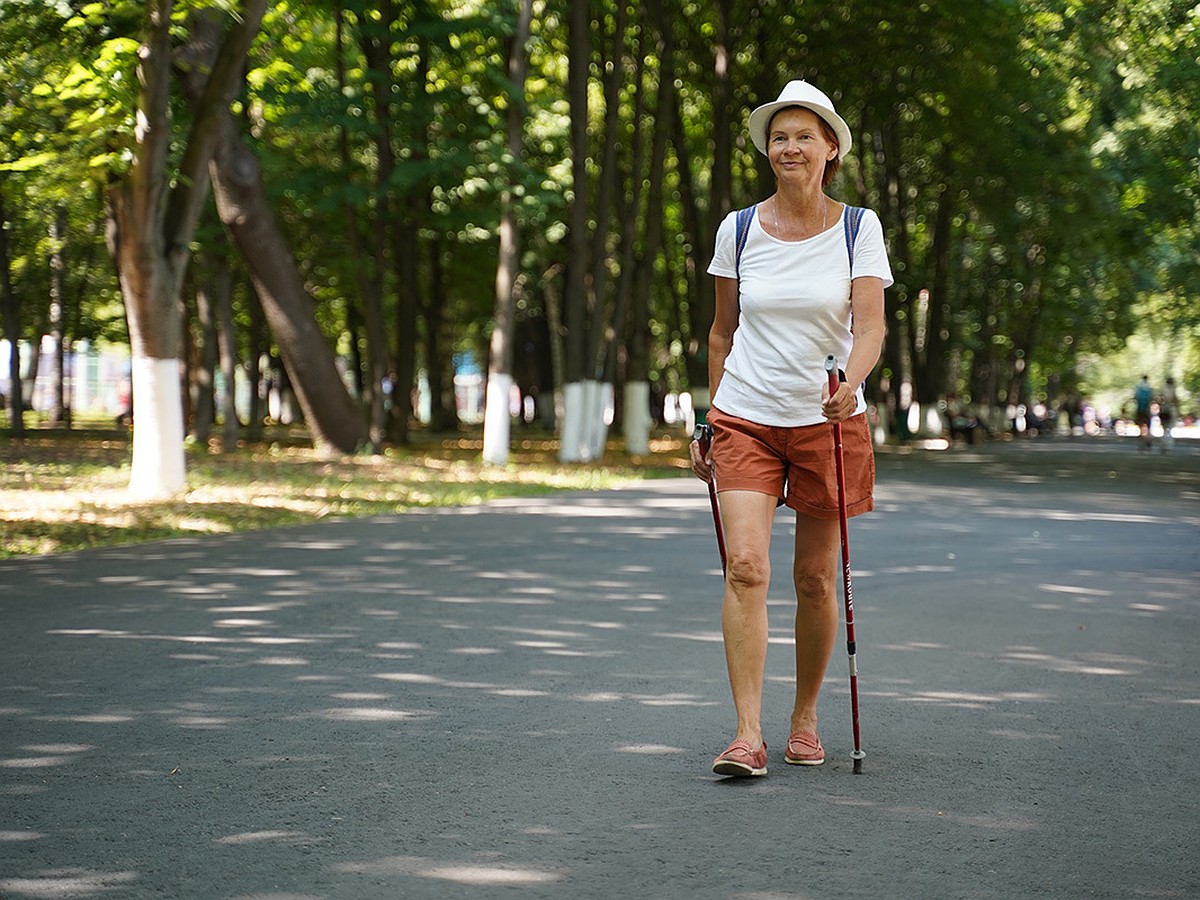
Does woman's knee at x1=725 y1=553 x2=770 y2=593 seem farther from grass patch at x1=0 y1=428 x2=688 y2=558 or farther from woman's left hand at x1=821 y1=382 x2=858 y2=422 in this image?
grass patch at x1=0 y1=428 x2=688 y2=558

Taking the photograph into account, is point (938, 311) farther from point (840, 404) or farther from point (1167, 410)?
point (840, 404)

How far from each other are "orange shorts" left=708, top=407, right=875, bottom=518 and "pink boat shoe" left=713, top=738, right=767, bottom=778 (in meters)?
0.82

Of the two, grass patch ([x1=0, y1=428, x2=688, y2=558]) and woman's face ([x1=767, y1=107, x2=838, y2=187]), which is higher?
woman's face ([x1=767, y1=107, x2=838, y2=187])

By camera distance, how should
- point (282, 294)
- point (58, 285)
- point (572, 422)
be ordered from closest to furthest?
point (282, 294) → point (572, 422) → point (58, 285)

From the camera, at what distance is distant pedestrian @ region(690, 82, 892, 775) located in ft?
18.3

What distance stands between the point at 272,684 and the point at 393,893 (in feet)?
10.5

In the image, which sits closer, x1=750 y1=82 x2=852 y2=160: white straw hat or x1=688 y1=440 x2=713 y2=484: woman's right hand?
x1=750 y1=82 x2=852 y2=160: white straw hat

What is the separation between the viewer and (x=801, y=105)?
18.6ft

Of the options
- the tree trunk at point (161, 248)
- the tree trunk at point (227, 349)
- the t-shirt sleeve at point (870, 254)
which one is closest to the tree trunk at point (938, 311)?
the tree trunk at point (227, 349)

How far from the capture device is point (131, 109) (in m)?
16.8

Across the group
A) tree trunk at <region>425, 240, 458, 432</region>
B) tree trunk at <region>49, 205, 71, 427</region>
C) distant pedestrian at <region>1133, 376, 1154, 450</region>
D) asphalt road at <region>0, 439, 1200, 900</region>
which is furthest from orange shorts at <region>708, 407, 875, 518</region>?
distant pedestrian at <region>1133, 376, 1154, 450</region>

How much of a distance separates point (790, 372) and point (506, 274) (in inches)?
793

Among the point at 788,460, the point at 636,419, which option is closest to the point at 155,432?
the point at 788,460

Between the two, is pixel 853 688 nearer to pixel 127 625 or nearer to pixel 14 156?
pixel 127 625
